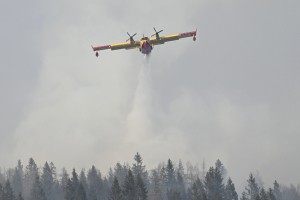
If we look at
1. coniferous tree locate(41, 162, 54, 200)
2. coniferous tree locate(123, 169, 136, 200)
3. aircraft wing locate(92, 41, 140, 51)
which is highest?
aircraft wing locate(92, 41, 140, 51)

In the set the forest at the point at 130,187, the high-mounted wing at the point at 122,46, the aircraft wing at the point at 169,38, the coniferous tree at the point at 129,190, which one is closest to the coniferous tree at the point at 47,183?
the forest at the point at 130,187

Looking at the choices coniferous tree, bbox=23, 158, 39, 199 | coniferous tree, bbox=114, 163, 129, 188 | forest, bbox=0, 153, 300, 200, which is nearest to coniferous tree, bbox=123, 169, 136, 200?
forest, bbox=0, 153, 300, 200

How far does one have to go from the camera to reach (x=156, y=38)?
87.4m

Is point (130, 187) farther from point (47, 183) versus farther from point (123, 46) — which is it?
point (47, 183)

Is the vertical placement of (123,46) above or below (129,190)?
above

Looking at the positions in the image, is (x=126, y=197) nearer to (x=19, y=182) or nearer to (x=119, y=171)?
(x=119, y=171)

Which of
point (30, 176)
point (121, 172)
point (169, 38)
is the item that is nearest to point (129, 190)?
point (169, 38)

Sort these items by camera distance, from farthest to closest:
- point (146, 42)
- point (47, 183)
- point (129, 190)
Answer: point (47, 183), point (129, 190), point (146, 42)

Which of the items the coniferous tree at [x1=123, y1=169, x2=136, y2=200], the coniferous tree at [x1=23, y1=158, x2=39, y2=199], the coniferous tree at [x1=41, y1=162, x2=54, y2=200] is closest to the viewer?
the coniferous tree at [x1=123, y1=169, x2=136, y2=200]

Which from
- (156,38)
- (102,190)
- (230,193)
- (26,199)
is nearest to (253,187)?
(230,193)

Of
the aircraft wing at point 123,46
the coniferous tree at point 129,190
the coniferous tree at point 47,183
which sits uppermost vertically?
the aircraft wing at point 123,46

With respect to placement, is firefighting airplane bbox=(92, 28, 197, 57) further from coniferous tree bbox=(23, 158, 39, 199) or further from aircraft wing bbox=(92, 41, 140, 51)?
coniferous tree bbox=(23, 158, 39, 199)

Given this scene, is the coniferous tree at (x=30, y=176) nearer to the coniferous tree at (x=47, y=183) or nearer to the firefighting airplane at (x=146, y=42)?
the coniferous tree at (x=47, y=183)

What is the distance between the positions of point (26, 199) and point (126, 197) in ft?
298
